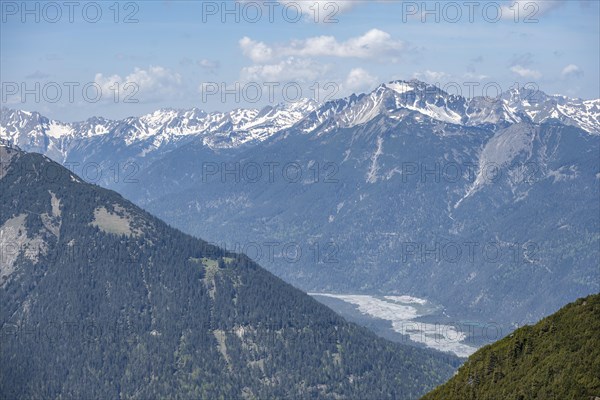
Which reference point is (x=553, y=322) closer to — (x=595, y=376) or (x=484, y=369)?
(x=484, y=369)

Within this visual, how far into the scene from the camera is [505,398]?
171 metres

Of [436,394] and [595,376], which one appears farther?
[436,394]

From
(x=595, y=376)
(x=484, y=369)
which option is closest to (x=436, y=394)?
(x=484, y=369)

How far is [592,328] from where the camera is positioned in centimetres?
17700

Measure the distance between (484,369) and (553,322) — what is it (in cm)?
1492

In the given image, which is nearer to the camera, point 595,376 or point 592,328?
point 595,376

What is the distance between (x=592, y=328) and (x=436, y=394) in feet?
108

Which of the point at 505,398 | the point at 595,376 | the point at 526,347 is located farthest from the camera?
the point at 526,347

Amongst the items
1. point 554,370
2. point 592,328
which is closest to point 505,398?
point 554,370

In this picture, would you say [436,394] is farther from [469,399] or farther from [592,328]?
[592,328]

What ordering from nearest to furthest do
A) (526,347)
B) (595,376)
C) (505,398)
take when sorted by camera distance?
(595,376), (505,398), (526,347)

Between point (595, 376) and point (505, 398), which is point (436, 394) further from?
point (595, 376)

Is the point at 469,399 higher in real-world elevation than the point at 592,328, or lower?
lower

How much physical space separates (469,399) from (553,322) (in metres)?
21.2
